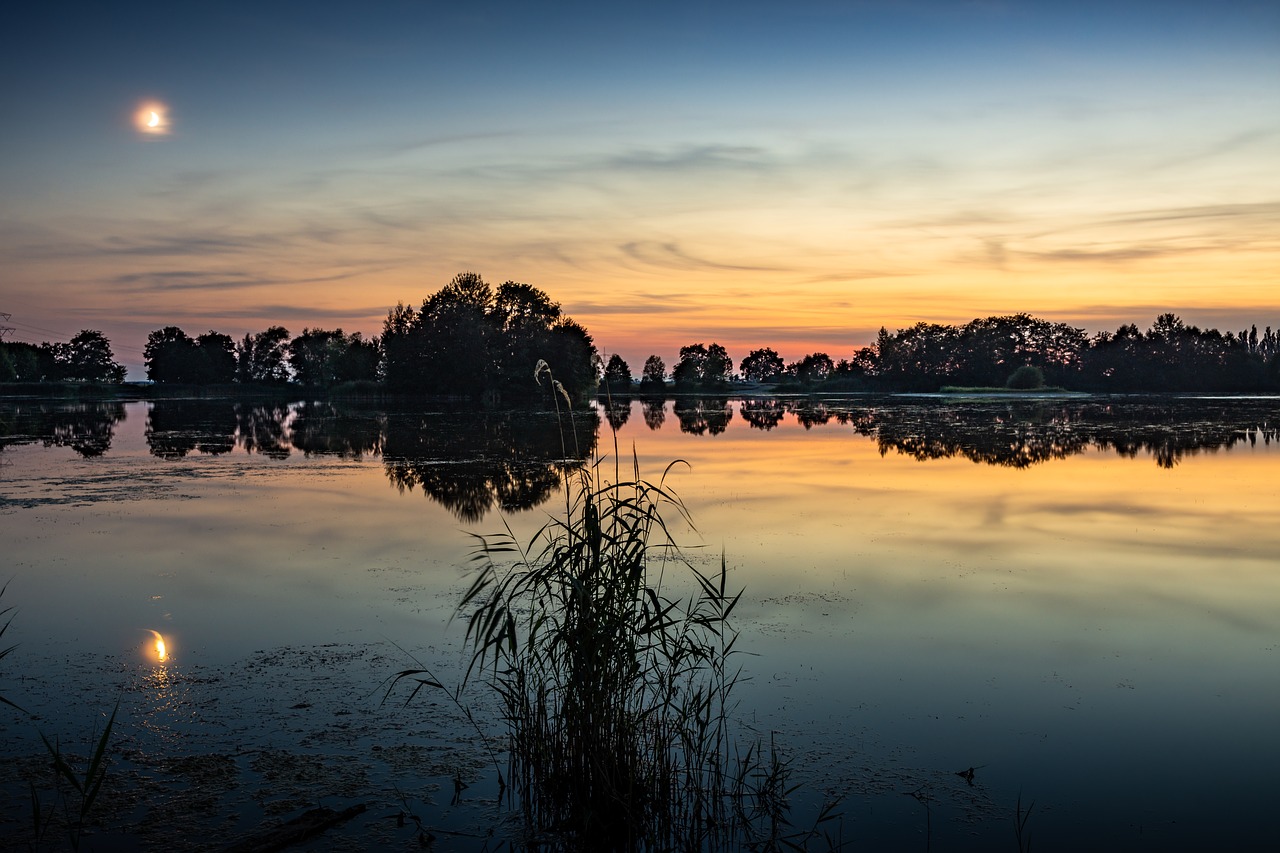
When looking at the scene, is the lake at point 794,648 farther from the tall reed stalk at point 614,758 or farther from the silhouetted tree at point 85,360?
→ the silhouetted tree at point 85,360

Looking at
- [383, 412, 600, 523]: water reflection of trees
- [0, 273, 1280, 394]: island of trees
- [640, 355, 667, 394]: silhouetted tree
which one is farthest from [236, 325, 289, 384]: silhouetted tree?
[383, 412, 600, 523]: water reflection of trees

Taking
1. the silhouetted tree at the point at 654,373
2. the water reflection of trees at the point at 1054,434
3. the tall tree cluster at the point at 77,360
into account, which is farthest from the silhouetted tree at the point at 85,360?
the water reflection of trees at the point at 1054,434

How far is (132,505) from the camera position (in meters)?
17.8

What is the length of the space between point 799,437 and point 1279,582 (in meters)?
26.0

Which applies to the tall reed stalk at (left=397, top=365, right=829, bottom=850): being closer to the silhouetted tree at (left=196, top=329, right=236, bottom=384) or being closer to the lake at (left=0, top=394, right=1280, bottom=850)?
the lake at (left=0, top=394, right=1280, bottom=850)

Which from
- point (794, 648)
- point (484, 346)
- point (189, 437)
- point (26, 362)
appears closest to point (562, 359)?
point (484, 346)

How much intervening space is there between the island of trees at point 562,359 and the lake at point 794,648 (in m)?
36.6

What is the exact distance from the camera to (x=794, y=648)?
333 inches

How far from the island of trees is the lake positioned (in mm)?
36551

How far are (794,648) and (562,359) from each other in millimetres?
74431

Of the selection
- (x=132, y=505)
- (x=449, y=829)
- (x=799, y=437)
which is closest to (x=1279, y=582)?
(x=449, y=829)

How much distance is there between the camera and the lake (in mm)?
5688

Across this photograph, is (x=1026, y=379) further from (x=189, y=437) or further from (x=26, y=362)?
(x=26, y=362)

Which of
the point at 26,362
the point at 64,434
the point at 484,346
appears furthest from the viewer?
the point at 26,362
